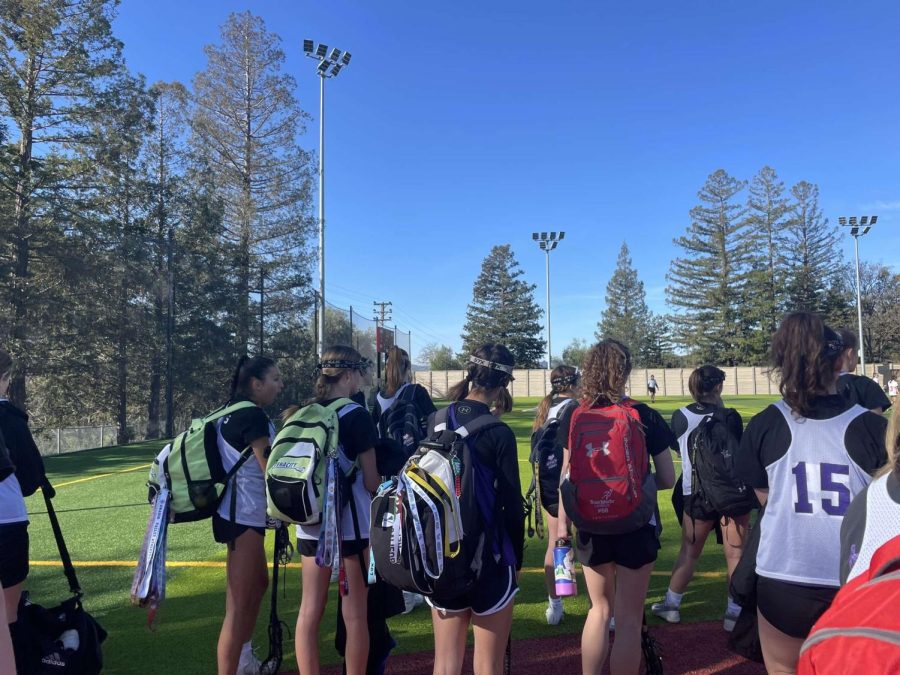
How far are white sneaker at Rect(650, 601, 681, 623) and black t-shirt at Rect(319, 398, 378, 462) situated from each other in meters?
2.91

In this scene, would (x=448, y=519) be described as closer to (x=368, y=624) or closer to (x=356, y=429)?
(x=356, y=429)

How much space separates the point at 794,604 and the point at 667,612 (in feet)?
8.36

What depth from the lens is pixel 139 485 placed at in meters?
11.4

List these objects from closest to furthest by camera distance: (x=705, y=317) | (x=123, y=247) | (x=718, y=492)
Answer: (x=718, y=492)
(x=123, y=247)
(x=705, y=317)

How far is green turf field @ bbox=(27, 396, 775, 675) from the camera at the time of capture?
4238 mm

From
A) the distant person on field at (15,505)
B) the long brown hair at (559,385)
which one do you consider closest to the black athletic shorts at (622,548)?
the long brown hair at (559,385)

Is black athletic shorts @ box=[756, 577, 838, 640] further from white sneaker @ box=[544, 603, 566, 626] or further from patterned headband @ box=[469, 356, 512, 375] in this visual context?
white sneaker @ box=[544, 603, 566, 626]

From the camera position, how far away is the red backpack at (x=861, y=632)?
32.8 inches

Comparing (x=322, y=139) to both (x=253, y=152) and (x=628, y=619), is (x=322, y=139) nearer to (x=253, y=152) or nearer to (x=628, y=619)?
(x=253, y=152)

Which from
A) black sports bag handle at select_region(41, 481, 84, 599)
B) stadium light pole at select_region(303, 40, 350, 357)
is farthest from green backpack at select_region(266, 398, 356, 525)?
stadium light pole at select_region(303, 40, 350, 357)

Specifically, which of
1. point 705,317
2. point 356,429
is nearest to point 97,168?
point 356,429

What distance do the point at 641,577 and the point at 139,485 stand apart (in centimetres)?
1109

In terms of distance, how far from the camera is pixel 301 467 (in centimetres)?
289

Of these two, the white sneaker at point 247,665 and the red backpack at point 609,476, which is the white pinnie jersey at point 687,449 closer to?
the red backpack at point 609,476
